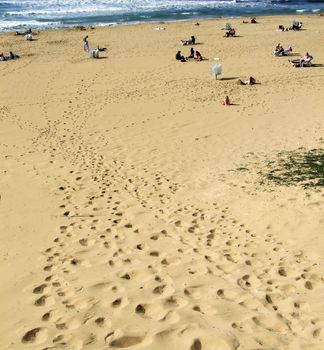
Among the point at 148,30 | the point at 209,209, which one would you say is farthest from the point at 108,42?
the point at 209,209

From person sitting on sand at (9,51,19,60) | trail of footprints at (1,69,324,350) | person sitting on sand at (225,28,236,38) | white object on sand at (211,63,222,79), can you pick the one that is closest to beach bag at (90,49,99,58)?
person sitting on sand at (9,51,19,60)

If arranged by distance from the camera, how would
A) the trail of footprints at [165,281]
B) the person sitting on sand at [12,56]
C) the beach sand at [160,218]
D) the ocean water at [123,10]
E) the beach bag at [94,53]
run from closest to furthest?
the trail of footprints at [165,281] → the beach sand at [160,218] → the beach bag at [94,53] → the person sitting on sand at [12,56] → the ocean water at [123,10]

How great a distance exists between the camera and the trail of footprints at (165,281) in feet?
18.4

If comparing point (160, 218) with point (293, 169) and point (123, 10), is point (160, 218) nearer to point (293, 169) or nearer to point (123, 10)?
point (293, 169)


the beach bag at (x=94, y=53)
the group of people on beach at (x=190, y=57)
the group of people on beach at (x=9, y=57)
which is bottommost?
the group of people on beach at (x=190, y=57)

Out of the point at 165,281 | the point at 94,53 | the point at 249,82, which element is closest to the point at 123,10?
the point at 94,53

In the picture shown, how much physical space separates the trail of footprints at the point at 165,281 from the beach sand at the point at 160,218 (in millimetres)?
25

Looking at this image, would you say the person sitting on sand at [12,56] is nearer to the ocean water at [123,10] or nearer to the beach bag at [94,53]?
the beach bag at [94,53]

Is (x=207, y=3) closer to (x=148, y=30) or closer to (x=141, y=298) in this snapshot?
(x=148, y=30)

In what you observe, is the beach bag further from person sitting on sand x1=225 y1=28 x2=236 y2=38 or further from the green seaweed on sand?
the green seaweed on sand

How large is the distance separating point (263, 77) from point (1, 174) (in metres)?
14.4

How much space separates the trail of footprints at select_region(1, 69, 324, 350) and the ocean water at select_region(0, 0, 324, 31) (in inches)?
1575

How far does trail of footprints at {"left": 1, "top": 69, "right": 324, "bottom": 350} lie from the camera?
221 inches

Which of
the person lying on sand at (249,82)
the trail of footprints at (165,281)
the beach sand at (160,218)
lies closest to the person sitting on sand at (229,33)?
the beach sand at (160,218)
